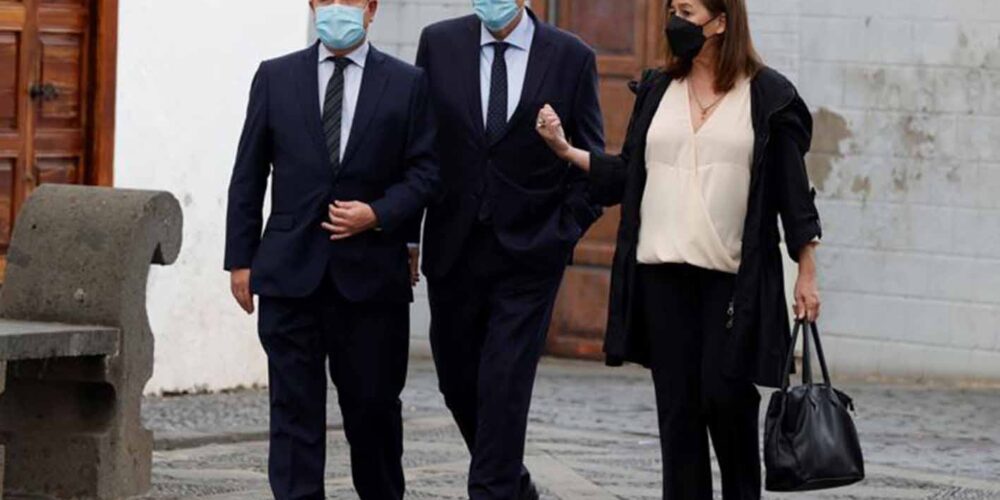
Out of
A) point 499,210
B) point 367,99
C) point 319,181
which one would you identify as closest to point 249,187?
point 319,181

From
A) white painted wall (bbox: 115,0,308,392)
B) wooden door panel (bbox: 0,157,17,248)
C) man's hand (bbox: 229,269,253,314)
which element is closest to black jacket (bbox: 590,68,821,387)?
man's hand (bbox: 229,269,253,314)

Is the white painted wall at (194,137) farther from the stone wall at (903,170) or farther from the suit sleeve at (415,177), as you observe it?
the suit sleeve at (415,177)

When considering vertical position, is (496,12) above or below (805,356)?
above

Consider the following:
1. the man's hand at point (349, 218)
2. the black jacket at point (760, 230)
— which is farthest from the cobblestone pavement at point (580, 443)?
the black jacket at point (760, 230)

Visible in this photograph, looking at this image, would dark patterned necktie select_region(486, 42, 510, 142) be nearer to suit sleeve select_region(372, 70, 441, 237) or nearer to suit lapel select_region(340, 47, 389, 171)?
suit sleeve select_region(372, 70, 441, 237)

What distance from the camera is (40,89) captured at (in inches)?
465

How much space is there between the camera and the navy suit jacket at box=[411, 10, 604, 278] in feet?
27.7

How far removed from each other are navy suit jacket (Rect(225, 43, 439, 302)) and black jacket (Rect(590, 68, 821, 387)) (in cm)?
71

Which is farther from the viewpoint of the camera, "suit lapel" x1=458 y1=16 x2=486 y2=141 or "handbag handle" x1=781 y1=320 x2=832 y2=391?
"suit lapel" x1=458 y1=16 x2=486 y2=141

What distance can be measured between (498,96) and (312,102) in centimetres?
64

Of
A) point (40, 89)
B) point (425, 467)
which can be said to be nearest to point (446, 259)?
point (425, 467)

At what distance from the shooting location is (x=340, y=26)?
8.19 meters

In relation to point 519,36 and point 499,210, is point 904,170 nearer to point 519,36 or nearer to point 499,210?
point 519,36

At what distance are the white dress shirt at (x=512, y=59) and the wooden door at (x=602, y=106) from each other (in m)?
6.06
